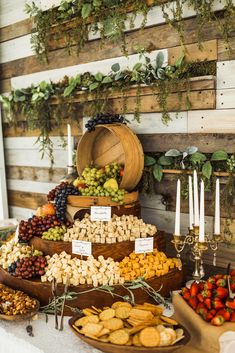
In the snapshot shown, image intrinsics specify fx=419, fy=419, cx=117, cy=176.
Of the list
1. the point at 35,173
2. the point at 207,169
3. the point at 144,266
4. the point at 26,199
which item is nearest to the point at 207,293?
the point at 144,266

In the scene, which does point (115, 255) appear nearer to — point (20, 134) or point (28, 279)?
point (28, 279)

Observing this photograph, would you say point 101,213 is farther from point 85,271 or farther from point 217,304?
point 217,304

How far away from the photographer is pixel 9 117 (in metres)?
4.55

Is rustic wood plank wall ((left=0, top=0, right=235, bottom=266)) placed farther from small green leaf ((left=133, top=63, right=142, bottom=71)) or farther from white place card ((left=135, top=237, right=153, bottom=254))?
white place card ((left=135, top=237, right=153, bottom=254))

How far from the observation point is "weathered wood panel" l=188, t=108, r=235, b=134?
9.01 ft

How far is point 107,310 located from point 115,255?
52 cm

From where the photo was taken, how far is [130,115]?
11.0ft

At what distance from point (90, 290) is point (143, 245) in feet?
1.47

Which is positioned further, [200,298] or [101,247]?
[101,247]

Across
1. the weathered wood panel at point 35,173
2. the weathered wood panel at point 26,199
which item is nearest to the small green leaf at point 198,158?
the weathered wood panel at point 35,173

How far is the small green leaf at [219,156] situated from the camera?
2.73 m

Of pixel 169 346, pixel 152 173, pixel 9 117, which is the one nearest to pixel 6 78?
pixel 9 117

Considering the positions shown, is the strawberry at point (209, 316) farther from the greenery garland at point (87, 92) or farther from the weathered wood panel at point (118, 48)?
the weathered wood panel at point (118, 48)

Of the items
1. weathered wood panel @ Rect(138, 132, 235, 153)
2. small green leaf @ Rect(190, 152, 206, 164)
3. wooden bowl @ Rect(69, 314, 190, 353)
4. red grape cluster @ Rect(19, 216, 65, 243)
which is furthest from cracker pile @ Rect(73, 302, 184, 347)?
weathered wood panel @ Rect(138, 132, 235, 153)
